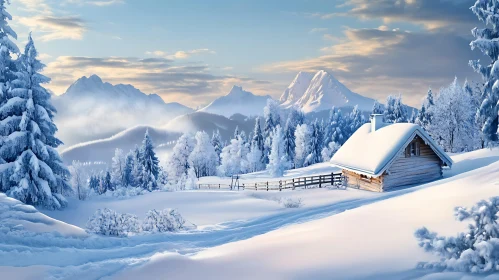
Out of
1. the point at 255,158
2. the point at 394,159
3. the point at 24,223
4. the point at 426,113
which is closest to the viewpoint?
the point at 24,223

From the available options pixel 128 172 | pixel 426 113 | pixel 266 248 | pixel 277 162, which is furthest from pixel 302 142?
pixel 266 248

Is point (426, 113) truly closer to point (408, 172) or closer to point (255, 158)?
point (255, 158)

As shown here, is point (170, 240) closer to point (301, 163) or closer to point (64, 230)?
point (64, 230)

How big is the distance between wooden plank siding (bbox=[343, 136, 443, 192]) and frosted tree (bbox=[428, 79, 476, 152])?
27.3 m

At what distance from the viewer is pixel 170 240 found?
15.9 meters

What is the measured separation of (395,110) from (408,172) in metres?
43.1

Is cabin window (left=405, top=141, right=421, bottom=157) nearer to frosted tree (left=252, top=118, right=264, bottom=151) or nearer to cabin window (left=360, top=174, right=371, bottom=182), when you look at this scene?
cabin window (left=360, top=174, right=371, bottom=182)

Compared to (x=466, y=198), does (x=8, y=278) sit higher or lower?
lower

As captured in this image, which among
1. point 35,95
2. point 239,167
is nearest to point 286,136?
point 239,167

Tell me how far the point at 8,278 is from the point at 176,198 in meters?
22.2

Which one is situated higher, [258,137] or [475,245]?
[258,137]

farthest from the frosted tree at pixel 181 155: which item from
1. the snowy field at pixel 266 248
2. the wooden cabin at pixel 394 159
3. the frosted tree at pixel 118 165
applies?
the snowy field at pixel 266 248

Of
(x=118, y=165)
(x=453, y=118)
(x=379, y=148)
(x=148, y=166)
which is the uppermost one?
(x=453, y=118)

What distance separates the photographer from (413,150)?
103ft
